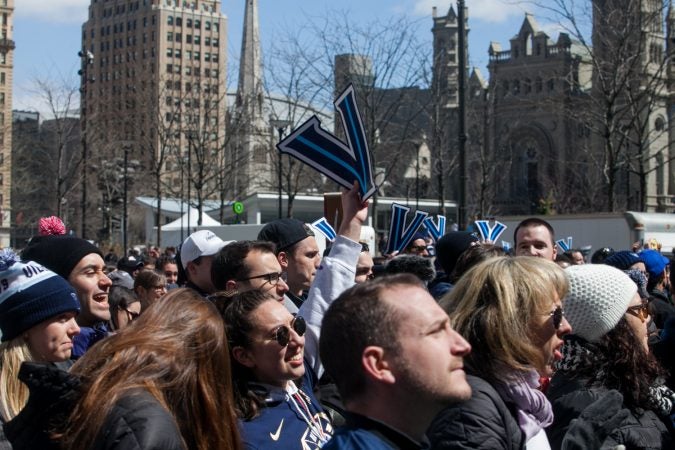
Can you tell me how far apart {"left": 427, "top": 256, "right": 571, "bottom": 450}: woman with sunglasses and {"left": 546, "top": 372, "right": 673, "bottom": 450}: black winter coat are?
1.23ft

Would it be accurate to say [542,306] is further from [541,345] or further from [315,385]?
[315,385]

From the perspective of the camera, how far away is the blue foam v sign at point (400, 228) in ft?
35.7

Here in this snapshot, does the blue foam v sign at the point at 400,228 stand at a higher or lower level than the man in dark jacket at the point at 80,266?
higher

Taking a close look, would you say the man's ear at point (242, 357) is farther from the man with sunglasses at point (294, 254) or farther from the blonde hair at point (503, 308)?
the man with sunglasses at point (294, 254)

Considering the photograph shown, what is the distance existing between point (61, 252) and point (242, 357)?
72.5 inches

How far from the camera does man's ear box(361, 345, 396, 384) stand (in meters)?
2.75

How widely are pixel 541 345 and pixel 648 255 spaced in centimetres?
698

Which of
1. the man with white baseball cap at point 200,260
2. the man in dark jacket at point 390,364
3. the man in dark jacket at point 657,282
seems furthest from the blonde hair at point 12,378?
the man in dark jacket at point 657,282

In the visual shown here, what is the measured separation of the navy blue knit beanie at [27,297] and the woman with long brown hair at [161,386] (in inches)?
26.6

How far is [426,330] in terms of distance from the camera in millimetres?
2855

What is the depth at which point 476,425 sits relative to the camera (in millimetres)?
3311

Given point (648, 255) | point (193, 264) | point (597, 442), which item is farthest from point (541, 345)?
point (648, 255)

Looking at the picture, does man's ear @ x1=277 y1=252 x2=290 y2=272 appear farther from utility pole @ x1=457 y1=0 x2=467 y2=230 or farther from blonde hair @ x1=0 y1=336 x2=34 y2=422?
utility pole @ x1=457 y1=0 x2=467 y2=230

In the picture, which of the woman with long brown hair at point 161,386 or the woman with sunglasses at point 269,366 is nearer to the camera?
the woman with long brown hair at point 161,386
